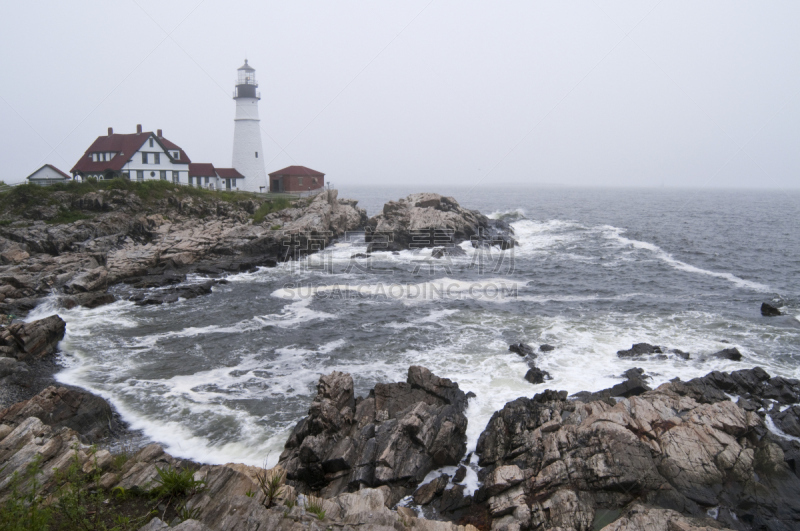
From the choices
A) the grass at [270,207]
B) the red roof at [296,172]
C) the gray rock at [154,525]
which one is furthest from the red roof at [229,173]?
the gray rock at [154,525]

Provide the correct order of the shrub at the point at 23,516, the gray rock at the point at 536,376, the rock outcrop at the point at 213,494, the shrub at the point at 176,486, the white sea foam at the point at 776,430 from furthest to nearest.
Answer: the gray rock at the point at 536,376 → the white sea foam at the point at 776,430 → the shrub at the point at 176,486 → the rock outcrop at the point at 213,494 → the shrub at the point at 23,516

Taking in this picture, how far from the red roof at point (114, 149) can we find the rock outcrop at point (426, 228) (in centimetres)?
2492

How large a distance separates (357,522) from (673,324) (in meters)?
21.0

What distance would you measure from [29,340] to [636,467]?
22042 millimetres

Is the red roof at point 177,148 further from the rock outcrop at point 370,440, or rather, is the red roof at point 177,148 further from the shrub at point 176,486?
the shrub at point 176,486

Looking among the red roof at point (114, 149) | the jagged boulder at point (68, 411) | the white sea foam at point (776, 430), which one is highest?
the red roof at point (114, 149)

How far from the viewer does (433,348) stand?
21.6 m

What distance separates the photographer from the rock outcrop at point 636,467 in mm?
10805

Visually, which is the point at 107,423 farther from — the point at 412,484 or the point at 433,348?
the point at 433,348

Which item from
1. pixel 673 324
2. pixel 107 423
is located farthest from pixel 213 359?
pixel 673 324

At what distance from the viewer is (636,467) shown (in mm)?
11625

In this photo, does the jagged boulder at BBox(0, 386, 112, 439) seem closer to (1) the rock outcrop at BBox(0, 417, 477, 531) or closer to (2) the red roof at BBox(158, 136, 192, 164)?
(1) the rock outcrop at BBox(0, 417, 477, 531)

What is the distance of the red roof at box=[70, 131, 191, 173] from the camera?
50.9 metres

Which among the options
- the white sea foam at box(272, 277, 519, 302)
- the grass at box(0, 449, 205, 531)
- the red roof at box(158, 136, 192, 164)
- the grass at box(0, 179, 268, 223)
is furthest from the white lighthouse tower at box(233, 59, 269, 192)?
the grass at box(0, 449, 205, 531)
